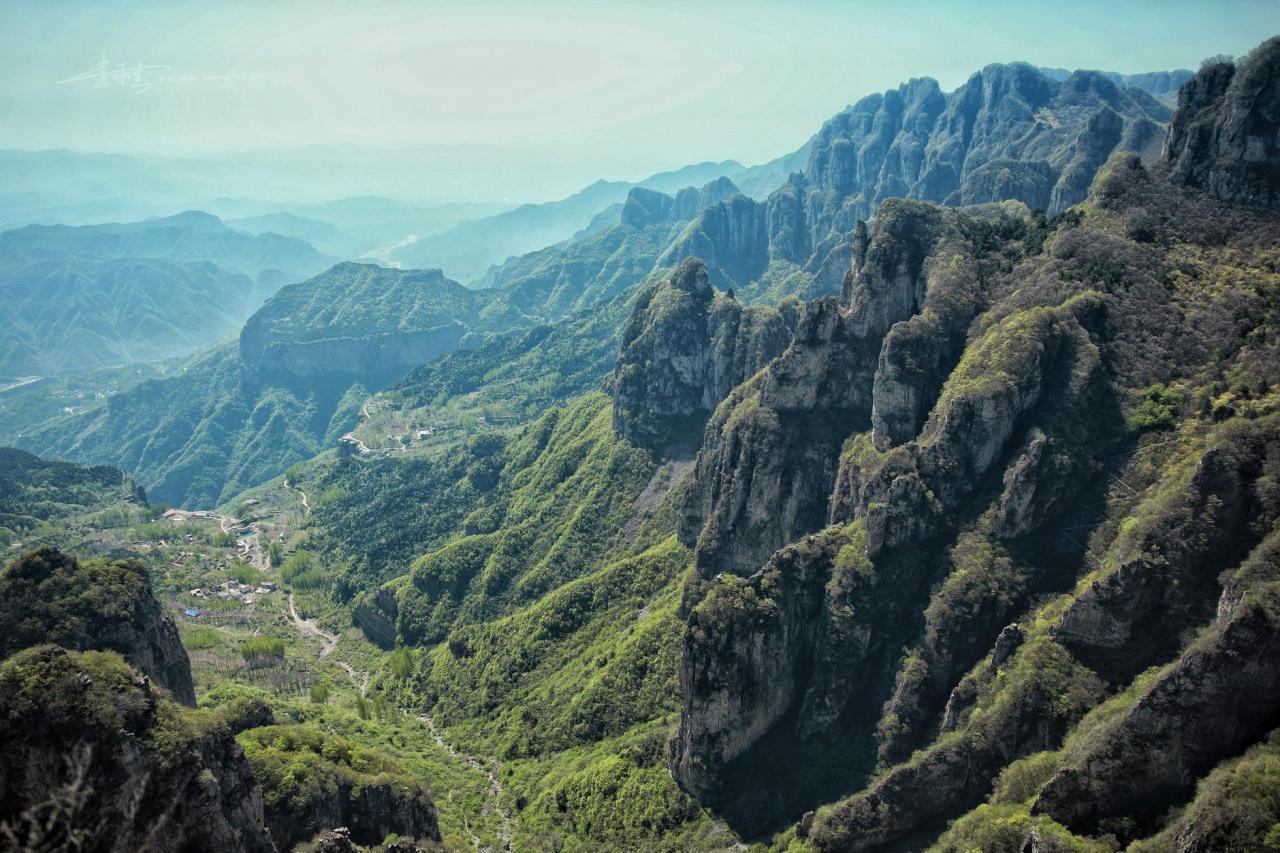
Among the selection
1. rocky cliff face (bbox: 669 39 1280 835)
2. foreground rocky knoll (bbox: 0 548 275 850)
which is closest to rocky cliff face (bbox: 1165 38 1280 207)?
rocky cliff face (bbox: 669 39 1280 835)

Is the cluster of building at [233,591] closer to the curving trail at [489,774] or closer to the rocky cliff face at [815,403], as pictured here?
the curving trail at [489,774]

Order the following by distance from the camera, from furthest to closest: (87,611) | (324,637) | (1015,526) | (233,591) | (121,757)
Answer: (233,591), (324,637), (1015,526), (87,611), (121,757)

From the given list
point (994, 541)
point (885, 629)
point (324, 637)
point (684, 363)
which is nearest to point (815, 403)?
point (994, 541)

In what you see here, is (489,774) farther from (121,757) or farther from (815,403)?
(121,757)

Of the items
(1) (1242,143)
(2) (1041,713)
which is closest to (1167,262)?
(1) (1242,143)

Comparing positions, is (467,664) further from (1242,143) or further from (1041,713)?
(1242,143)

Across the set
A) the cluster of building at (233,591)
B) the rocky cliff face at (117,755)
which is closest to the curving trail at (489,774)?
the rocky cliff face at (117,755)
